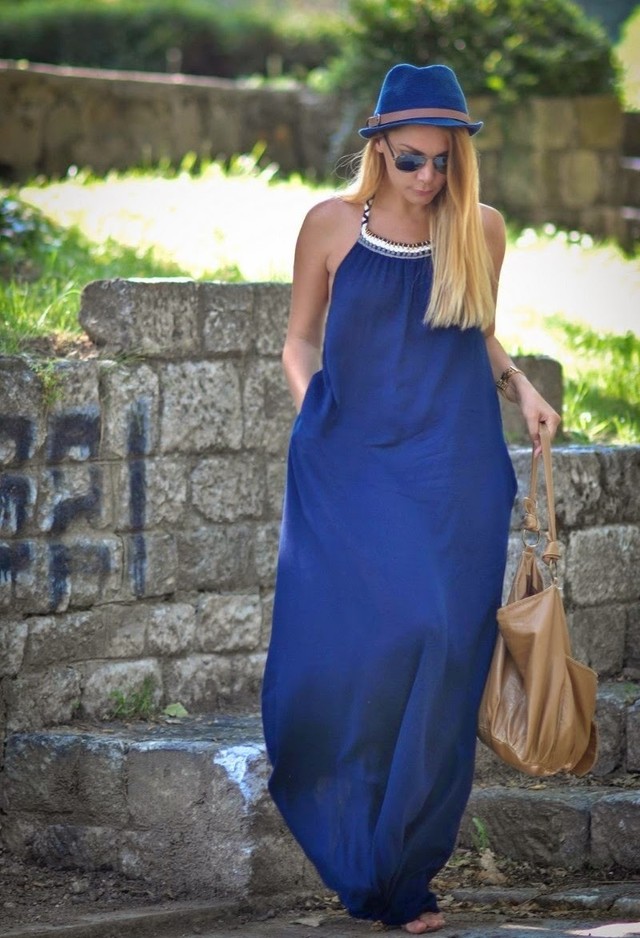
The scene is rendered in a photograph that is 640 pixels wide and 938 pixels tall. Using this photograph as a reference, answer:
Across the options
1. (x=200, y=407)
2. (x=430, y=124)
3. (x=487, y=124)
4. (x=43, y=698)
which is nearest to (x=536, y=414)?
(x=430, y=124)

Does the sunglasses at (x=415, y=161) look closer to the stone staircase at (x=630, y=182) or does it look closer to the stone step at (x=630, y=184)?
the stone staircase at (x=630, y=182)

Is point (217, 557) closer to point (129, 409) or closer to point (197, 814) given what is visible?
point (129, 409)

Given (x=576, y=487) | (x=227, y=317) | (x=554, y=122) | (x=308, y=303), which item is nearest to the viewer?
(x=308, y=303)

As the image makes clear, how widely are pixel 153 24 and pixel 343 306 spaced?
1160cm

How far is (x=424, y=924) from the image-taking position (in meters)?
3.72

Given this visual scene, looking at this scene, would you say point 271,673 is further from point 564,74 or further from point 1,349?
point 564,74

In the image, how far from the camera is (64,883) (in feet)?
14.8

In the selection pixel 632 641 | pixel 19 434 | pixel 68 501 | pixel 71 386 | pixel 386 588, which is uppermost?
pixel 71 386

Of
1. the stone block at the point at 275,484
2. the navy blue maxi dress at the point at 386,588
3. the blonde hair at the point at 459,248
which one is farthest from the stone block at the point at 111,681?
the blonde hair at the point at 459,248

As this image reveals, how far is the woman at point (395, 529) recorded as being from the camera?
3566mm

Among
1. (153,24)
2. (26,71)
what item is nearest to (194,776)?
(26,71)

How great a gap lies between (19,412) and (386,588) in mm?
1612

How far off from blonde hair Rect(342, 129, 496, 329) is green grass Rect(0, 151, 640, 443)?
5.72 feet

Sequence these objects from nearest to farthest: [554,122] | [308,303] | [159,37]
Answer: [308,303] → [554,122] → [159,37]
